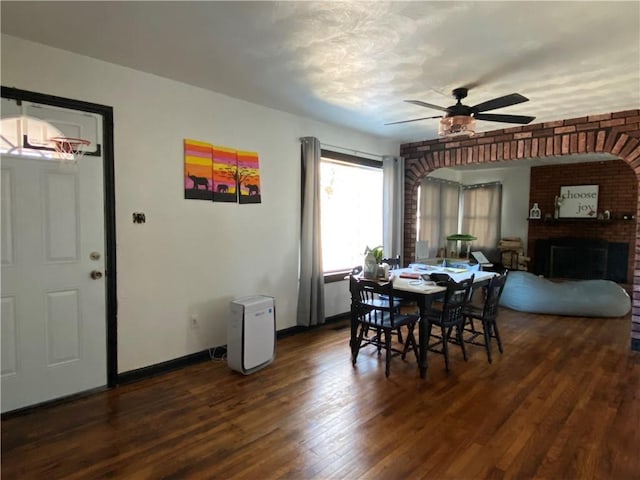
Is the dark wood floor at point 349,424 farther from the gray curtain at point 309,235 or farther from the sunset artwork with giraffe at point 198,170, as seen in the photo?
the sunset artwork with giraffe at point 198,170

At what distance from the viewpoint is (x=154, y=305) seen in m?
3.16

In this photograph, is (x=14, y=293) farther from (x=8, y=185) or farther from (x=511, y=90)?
(x=511, y=90)

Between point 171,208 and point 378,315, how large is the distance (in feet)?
6.93

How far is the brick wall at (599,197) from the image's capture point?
6.59 m

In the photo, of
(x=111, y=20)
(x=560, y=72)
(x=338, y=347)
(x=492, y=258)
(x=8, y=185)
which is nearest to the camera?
(x=111, y=20)

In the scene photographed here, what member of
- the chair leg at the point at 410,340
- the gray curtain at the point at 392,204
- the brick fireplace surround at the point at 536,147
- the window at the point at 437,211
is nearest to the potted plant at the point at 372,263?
the chair leg at the point at 410,340

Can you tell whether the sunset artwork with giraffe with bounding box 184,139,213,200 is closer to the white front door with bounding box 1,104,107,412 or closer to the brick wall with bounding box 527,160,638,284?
the white front door with bounding box 1,104,107,412

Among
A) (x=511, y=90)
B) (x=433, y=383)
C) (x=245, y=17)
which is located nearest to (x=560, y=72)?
(x=511, y=90)

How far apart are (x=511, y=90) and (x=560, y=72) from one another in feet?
1.50

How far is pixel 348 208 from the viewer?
5.23 metres

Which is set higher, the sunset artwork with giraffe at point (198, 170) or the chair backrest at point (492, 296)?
the sunset artwork with giraffe at point (198, 170)

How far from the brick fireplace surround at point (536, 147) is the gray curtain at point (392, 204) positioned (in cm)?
23

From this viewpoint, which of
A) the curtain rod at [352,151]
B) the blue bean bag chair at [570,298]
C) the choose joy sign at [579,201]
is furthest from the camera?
the choose joy sign at [579,201]

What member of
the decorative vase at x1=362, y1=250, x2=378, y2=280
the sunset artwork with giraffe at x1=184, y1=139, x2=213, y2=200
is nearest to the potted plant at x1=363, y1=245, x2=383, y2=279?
the decorative vase at x1=362, y1=250, x2=378, y2=280
